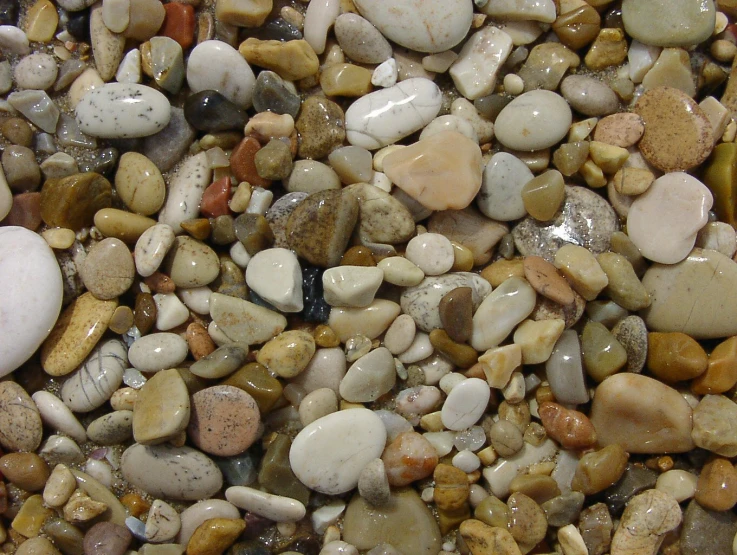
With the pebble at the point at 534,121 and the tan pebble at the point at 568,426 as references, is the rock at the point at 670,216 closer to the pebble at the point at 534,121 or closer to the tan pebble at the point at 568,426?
the pebble at the point at 534,121

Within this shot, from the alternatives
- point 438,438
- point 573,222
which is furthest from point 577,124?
point 438,438

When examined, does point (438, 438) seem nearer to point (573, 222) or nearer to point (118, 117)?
point (573, 222)

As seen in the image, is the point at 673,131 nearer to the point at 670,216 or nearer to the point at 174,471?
the point at 670,216

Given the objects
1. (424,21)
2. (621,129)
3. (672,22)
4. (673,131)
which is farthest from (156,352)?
(672,22)

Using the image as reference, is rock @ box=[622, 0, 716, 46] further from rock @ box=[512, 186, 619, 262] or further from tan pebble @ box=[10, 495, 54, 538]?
tan pebble @ box=[10, 495, 54, 538]

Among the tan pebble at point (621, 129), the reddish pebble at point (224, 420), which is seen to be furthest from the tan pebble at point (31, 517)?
the tan pebble at point (621, 129)

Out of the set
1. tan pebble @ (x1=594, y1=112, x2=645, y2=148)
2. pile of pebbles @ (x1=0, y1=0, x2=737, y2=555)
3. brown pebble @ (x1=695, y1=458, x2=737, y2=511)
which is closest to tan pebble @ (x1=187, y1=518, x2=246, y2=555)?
pile of pebbles @ (x1=0, y1=0, x2=737, y2=555)

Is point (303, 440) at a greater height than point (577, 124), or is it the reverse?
point (577, 124)
